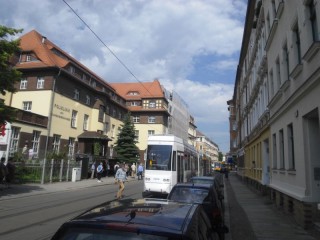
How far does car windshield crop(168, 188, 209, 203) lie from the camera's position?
9.05 meters

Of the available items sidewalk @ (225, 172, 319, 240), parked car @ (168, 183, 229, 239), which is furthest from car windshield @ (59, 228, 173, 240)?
sidewalk @ (225, 172, 319, 240)

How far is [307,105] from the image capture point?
1070 centimetres

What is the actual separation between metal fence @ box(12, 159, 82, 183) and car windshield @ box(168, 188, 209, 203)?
17.8 meters

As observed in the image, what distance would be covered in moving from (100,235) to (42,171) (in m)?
25.1

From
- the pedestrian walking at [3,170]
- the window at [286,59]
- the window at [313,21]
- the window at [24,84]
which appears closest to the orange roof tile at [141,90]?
the window at [24,84]

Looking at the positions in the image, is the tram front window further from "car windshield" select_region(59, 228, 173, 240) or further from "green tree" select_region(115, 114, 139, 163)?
"green tree" select_region(115, 114, 139, 163)

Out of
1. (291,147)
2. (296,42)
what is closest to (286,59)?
(296,42)

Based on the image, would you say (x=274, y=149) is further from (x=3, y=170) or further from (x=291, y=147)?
(x=3, y=170)

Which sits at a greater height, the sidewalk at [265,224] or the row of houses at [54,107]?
the row of houses at [54,107]

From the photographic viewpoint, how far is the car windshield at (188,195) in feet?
29.7

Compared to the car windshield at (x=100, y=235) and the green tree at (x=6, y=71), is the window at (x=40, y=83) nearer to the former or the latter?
the green tree at (x=6, y=71)

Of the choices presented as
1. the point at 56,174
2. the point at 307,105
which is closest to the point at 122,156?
the point at 56,174

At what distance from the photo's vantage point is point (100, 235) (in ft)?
9.45

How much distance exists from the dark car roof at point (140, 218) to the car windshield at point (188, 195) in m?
5.21
